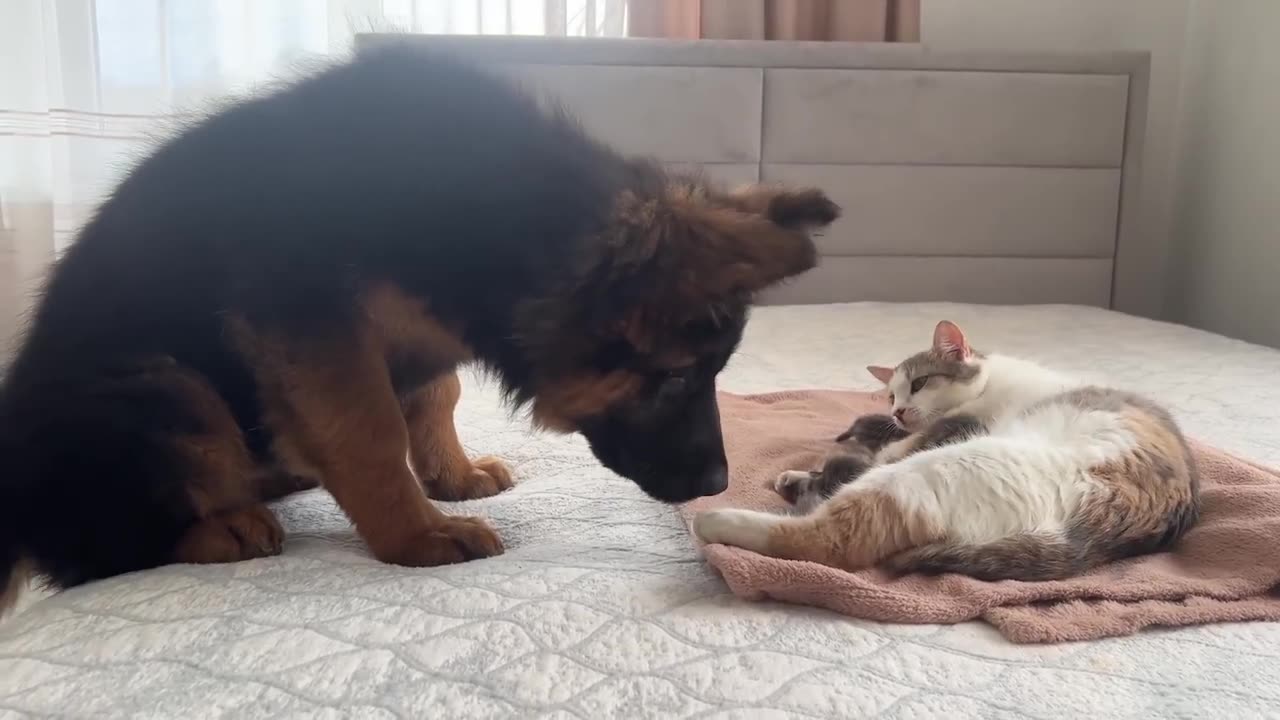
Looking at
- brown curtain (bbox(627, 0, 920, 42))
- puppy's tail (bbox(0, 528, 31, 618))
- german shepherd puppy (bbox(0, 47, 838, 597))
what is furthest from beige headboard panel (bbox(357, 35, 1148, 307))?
puppy's tail (bbox(0, 528, 31, 618))

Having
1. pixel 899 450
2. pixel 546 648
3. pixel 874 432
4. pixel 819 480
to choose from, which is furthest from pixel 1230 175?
pixel 546 648

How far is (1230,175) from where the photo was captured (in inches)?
151

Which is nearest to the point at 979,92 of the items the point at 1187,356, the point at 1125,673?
the point at 1187,356

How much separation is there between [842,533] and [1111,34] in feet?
13.0

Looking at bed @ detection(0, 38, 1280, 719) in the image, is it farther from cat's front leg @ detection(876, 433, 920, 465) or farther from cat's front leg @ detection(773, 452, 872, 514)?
cat's front leg @ detection(876, 433, 920, 465)

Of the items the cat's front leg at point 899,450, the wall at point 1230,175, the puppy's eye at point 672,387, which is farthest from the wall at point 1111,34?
the puppy's eye at point 672,387

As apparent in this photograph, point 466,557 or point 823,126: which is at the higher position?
point 823,126

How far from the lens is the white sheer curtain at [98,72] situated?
118 inches

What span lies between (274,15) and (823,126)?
2019 mm

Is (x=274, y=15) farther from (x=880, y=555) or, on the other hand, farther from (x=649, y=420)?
(x=880, y=555)

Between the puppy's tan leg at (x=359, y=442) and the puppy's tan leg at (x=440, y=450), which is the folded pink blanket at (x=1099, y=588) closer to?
the puppy's tan leg at (x=359, y=442)

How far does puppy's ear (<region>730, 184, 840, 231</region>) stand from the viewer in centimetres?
121

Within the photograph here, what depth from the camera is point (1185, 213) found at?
4160 mm

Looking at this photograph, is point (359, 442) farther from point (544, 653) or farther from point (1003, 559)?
point (1003, 559)
